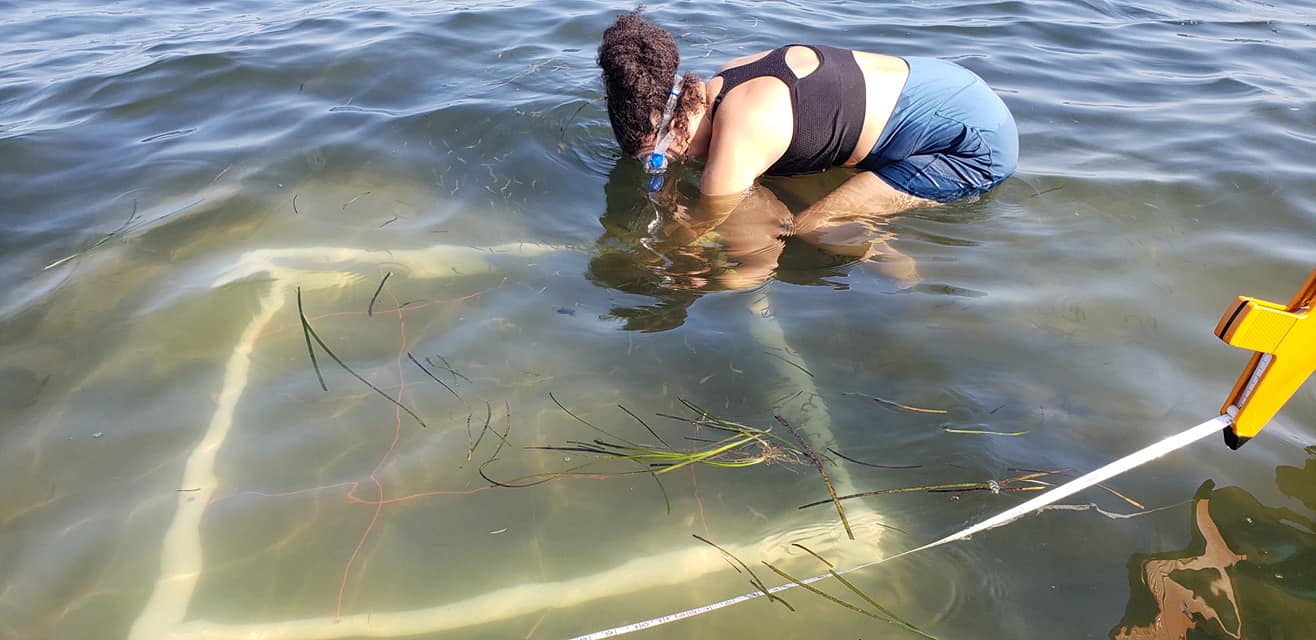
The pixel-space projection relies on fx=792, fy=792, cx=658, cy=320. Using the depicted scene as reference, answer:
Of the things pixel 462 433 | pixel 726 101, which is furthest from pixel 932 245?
pixel 462 433

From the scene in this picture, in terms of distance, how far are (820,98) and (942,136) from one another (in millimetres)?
652

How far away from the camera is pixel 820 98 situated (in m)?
3.32

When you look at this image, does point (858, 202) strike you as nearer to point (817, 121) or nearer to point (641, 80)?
point (817, 121)

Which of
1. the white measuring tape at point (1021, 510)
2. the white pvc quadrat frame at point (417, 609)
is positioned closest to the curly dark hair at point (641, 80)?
the white pvc quadrat frame at point (417, 609)

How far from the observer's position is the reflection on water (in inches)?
69.6

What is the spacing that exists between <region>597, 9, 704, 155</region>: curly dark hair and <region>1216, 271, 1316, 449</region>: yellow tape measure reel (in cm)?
211

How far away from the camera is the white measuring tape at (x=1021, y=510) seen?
6.17ft

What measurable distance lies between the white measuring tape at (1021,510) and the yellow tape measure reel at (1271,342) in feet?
0.32

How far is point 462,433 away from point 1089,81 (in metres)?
5.10

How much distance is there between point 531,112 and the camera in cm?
487

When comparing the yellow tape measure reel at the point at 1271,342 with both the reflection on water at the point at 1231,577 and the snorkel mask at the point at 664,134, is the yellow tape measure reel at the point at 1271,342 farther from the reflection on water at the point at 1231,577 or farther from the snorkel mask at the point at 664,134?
the snorkel mask at the point at 664,134

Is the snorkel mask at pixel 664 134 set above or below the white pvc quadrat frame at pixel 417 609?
above

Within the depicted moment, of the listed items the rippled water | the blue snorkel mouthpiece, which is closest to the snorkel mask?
the blue snorkel mouthpiece

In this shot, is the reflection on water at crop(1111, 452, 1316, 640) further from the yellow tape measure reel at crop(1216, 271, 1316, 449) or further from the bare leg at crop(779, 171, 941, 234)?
the bare leg at crop(779, 171, 941, 234)
